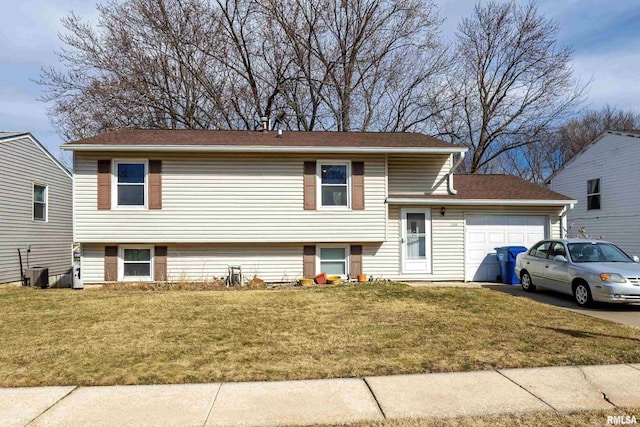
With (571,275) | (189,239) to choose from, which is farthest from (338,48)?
(571,275)

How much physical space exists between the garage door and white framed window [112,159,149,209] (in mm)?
9761

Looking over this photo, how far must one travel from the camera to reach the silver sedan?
8492 mm

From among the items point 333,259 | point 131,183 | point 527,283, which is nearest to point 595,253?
point 527,283

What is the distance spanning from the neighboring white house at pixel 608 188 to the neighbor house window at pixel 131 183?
52.2ft

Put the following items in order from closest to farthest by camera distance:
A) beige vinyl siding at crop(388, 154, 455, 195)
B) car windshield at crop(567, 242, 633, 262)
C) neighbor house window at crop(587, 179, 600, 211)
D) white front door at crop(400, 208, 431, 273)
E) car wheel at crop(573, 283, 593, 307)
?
car wheel at crop(573, 283, 593, 307) → car windshield at crop(567, 242, 633, 262) → white front door at crop(400, 208, 431, 273) → beige vinyl siding at crop(388, 154, 455, 195) → neighbor house window at crop(587, 179, 600, 211)

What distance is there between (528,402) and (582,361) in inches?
66.8

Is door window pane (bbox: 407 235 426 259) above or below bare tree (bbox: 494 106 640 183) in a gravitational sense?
below

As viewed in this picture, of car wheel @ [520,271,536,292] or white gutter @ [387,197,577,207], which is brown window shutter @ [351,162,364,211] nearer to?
white gutter @ [387,197,577,207]

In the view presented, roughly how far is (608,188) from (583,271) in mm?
11007

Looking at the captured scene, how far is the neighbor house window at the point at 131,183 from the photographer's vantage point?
1203cm

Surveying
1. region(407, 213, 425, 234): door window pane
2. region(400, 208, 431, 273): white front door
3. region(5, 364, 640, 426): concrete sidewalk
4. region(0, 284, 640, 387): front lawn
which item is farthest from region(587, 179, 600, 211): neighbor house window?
region(5, 364, 640, 426): concrete sidewalk

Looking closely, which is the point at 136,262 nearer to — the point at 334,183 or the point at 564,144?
the point at 334,183

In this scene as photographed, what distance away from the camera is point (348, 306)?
8.47m

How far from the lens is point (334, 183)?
12617 mm
